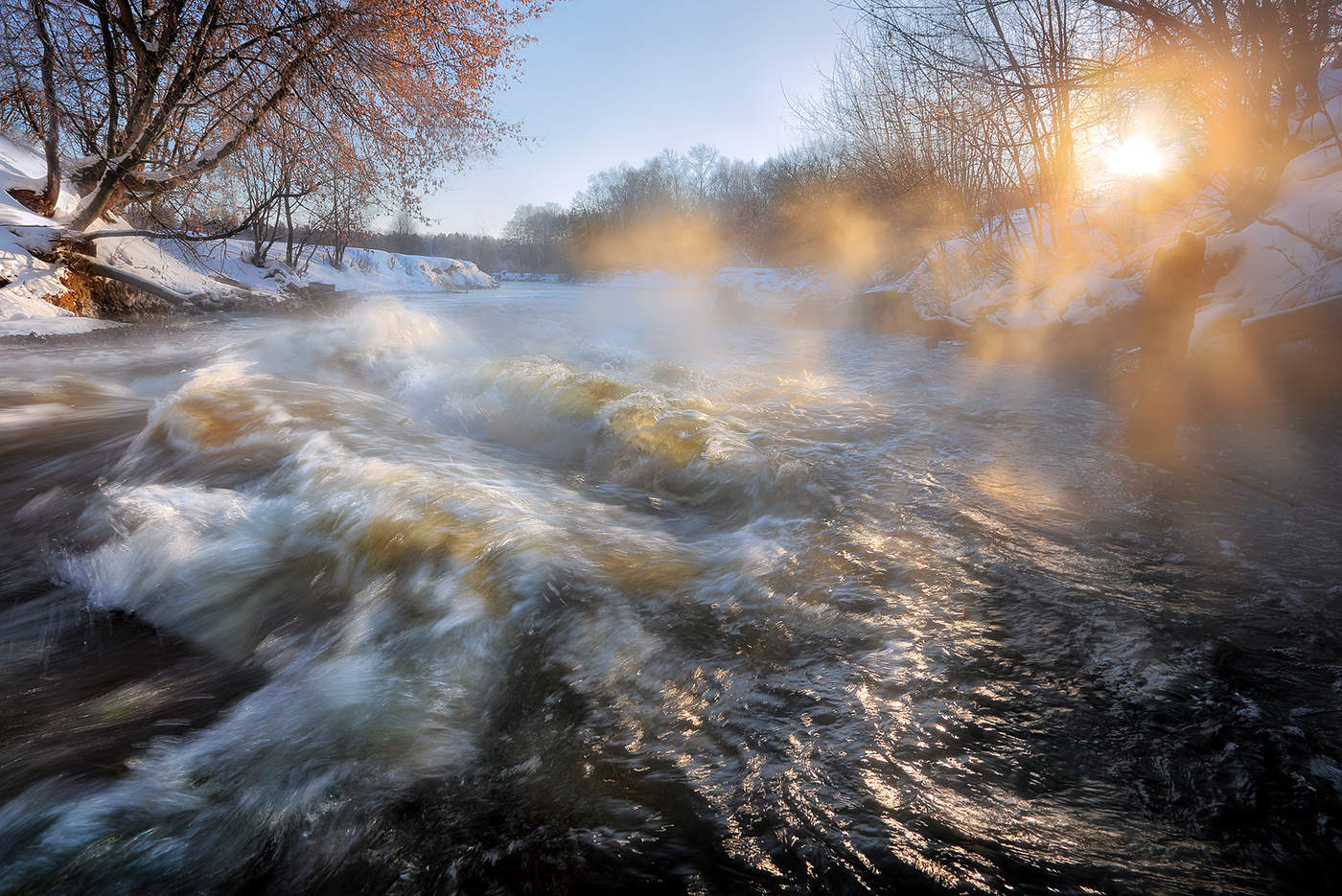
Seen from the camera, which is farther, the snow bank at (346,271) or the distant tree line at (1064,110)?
the snow bank at (346,271)

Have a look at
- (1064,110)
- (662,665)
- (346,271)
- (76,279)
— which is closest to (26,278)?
(76,279)

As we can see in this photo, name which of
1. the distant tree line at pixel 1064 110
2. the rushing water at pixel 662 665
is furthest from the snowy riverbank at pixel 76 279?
the distant tree line at pixel 1064 110

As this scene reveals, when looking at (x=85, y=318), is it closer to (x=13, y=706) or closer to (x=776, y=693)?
(x=13, y=706)

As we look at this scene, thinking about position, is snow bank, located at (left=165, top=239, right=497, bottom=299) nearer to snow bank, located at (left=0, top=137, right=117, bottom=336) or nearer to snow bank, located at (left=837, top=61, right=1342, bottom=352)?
snow bank, located at (left=0, top=137, right=117, bottom=336)

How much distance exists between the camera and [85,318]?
37.2 feet

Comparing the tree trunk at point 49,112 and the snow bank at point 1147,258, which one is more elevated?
the tree trunk at point 49,112

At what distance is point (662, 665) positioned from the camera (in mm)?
2352

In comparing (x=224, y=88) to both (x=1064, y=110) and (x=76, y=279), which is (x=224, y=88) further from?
(x=1064, y=110)

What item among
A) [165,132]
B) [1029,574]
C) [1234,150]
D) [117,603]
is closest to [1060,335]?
[1234,150]

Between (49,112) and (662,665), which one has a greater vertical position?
(49,112)

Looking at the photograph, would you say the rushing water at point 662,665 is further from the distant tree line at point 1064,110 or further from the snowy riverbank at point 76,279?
the snowy riverbank at point 76,279

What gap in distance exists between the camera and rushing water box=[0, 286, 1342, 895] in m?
1.60

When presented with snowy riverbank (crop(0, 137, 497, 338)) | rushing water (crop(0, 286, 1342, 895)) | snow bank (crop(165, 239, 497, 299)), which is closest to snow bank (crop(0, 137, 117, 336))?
snowy riverbank (crop(0, 137, 497, 338))

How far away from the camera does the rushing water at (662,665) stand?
1603mm
